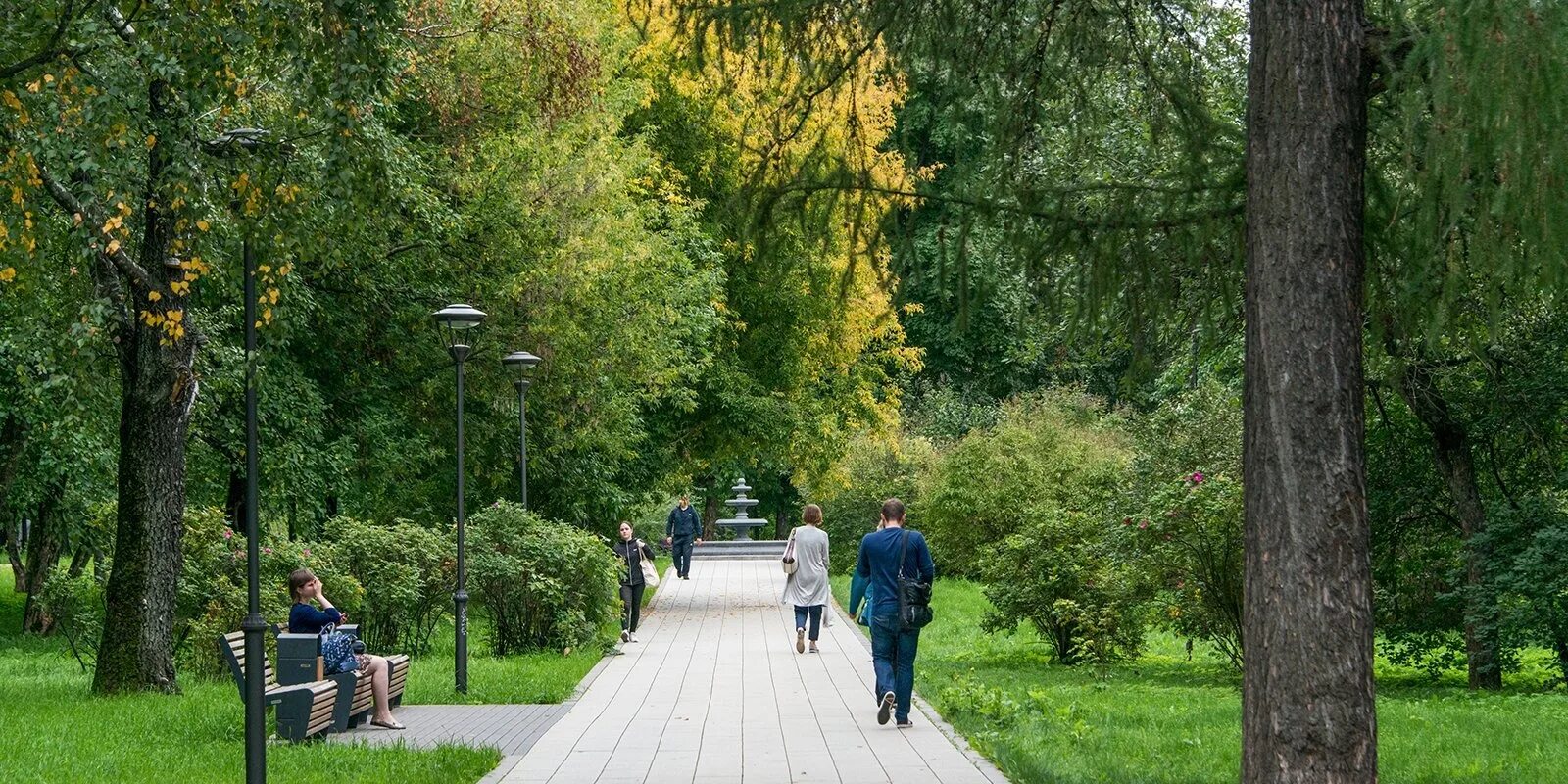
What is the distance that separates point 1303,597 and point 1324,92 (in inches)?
89.3

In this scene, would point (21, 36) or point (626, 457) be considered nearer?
point (21, 36)

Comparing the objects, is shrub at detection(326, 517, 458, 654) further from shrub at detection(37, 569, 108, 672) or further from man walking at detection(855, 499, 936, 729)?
man walking at detection(855, 499, 936, 729)

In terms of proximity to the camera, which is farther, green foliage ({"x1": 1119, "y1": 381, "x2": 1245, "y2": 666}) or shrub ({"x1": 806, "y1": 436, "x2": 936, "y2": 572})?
shrub ({"x1": 806, "y1": 436, "x2": 936, "y2": 572})

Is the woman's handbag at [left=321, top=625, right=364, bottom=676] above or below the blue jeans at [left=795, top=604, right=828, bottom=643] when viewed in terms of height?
above

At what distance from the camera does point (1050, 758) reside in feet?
36.1

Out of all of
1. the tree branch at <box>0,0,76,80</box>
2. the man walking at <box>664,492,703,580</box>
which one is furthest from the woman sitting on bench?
the man walking at <box>664,492,703,580</box>

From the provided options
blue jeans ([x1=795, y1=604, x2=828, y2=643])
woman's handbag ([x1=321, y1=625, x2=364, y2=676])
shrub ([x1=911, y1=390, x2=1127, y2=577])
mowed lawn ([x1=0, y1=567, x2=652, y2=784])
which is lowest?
mowed lawn ([x1=0, y1=567, x2=652, y2=784])

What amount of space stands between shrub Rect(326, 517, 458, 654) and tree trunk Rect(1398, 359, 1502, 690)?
1136 centimetres

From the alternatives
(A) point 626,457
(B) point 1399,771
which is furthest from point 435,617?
(B) point 1399,771

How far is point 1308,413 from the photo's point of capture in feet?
24.6

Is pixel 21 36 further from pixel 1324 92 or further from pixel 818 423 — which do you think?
pixel 818 423

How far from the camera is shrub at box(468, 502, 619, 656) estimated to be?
21.7 m

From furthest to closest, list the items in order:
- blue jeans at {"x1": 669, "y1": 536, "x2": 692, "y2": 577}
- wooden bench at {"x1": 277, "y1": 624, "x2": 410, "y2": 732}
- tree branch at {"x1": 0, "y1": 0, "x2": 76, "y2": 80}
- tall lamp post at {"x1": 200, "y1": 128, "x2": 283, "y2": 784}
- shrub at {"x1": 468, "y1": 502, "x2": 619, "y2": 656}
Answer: blue jeans at {"x1": 669, "y1": 536, "x2": 692, "y2": 577}, shrub at {"x1": 468, "y1": 502, "x2": 619, "y2": 656}, wooden bench at {"x1": 277, "y1": 624, "x2": 410, "y2": 732}, tree branch at {"x1": 0, "y1": 0, "x2": 76, "y2": 80}, tall lamp post at {"x1": 200, "y1": 128, "x2": 283, "y2": 784}

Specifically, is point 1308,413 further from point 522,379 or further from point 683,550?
point 683,550
